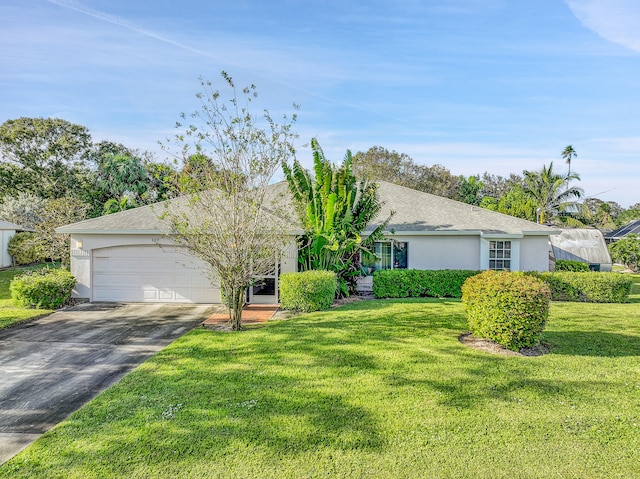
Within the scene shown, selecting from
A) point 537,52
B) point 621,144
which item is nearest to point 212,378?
point 537,52

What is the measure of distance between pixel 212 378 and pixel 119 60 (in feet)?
39.3

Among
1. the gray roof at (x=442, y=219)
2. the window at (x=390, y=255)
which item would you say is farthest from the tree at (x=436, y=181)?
the window at (x=390, y=255)

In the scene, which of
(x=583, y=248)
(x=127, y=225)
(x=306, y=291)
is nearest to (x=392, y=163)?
(x=583, y=248)

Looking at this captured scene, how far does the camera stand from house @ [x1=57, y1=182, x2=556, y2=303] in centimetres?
1295

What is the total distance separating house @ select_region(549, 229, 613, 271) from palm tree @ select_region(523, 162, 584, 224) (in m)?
8.33

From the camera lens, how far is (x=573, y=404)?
197 inches

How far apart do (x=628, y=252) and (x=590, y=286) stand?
19400 mm

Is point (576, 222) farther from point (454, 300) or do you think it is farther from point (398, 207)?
point (454, 300)

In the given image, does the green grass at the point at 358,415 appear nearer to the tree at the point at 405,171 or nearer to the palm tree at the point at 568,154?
the tree at the point at 405,171

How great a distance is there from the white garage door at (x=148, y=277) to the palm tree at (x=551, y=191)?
2825 centimetres

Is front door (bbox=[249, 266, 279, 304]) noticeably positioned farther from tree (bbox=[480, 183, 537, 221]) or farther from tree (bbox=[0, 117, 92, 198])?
tree (bbox=[0, 117, 92, 198])

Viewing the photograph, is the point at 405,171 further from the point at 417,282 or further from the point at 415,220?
the point at 417,282

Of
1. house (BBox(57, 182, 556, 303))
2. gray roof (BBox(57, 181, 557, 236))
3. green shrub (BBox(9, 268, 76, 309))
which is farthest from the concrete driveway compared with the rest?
gray roof (BBox(57, 181, 557, 236))

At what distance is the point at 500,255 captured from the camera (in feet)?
49.0
